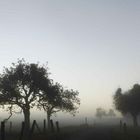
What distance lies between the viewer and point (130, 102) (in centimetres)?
8994

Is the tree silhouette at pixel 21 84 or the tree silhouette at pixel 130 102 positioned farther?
the tree silhouette at pixel 130 102

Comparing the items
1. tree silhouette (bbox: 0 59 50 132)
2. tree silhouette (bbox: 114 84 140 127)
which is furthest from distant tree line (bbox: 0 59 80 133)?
tree silhouette (bbox: 114 84 140 127)

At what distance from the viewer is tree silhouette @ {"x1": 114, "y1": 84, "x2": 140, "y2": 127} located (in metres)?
88.6

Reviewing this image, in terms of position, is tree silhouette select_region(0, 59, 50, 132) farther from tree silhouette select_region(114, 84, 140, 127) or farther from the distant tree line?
tree silhouette select_region(114, 84, 140, 127)

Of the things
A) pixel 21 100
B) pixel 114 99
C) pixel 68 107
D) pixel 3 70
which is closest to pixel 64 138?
pixel 21 100

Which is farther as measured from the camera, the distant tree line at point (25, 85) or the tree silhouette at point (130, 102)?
the tree silhouette at point (130, 102)

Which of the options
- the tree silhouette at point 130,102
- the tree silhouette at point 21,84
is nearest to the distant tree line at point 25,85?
the tree silhouette at point 21,84

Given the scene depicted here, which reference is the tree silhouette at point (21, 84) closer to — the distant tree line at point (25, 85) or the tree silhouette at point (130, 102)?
the distant tree line at point (25, 85)

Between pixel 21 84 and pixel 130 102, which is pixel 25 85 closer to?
pixel 21 84

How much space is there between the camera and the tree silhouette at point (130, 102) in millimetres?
88625

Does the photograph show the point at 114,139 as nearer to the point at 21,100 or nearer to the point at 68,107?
the point at 21,100

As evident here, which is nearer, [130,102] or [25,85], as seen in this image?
[25,85]

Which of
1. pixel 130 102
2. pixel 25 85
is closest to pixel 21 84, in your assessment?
pixel 25 85

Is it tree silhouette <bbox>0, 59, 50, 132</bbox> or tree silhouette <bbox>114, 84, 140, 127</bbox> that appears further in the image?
tree silhouette <bbox>114, 84, 140, 127</bbox>
